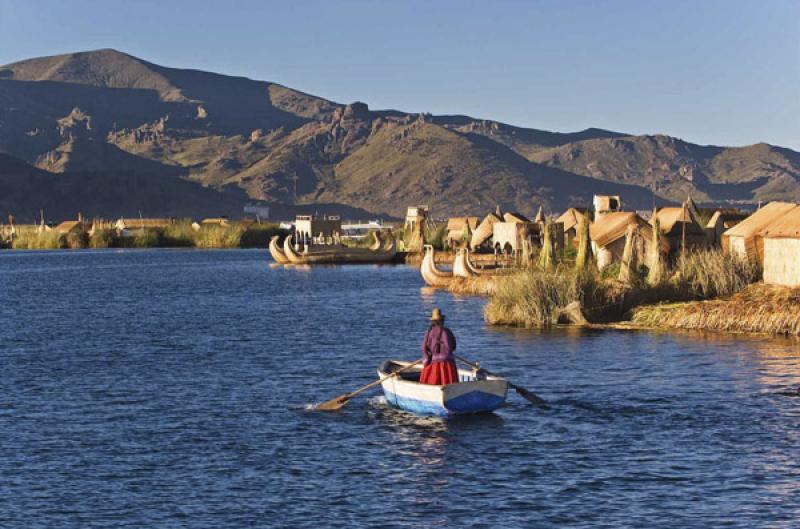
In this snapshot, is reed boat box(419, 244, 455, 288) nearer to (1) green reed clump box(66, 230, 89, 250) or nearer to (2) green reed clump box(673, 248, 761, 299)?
(2) green reed clump box(673, 248, 761, 299)

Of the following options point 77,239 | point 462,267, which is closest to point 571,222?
point 462,267

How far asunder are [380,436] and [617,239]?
3548 centimetres

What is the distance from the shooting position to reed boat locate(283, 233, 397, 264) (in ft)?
419

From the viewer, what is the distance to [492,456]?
91.8 ft

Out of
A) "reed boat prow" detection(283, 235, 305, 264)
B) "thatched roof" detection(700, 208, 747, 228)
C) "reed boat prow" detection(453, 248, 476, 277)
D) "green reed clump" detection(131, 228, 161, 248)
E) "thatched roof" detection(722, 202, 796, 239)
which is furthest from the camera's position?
"green reed clump" detection(131, 228, 161, 248)

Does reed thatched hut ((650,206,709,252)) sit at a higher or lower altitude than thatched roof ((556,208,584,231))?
lower

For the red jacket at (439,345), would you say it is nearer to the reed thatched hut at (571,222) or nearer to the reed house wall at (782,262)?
the reed house wall at (782,262)

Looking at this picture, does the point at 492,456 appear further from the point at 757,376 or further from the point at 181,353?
the point at 181,353

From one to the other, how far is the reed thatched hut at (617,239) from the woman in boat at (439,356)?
3034 cm

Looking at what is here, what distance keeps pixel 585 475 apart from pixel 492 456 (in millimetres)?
2539

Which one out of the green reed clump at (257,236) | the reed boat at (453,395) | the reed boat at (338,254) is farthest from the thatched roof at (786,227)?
the green reed clump at (257,236)

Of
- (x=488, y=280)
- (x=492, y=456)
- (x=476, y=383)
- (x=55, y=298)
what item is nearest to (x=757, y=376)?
(x=476, y=383)

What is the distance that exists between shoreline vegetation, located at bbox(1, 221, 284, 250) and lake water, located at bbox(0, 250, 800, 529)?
125 metres

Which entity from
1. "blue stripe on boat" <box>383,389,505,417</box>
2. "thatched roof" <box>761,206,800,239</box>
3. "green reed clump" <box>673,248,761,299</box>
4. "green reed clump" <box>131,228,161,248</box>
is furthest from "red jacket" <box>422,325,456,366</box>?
"green reed clump" <box>131,228,161,248</box>
